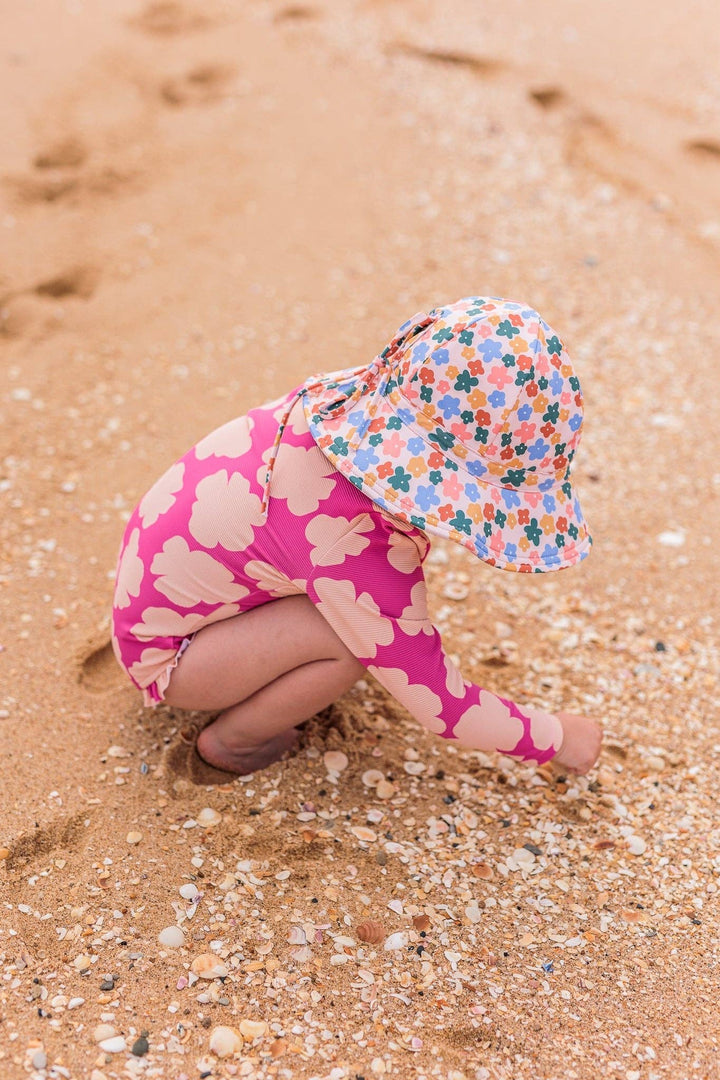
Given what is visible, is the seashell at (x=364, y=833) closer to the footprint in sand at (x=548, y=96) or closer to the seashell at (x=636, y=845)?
the seashell at (x=636, y=845)

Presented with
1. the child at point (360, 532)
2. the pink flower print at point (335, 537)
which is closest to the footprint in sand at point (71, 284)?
the child at point (360, 532)

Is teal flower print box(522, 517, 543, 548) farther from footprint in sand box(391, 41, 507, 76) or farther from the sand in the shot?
footprint in sand box(391, 41, 507, 76)

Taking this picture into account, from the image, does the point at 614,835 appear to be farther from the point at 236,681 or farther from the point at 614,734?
the point at 236,681

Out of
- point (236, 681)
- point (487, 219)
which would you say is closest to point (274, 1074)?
point (236, 681)

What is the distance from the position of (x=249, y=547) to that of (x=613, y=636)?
1.40 m

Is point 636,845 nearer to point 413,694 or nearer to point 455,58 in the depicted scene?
point 413,694

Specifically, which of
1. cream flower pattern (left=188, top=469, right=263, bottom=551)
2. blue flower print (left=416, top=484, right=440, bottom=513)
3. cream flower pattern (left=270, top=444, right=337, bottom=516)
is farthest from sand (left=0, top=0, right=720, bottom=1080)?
blue flower print (left=416, top=484, right=440, bottom=513)

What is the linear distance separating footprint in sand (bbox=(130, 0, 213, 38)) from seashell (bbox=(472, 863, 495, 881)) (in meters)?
4.95

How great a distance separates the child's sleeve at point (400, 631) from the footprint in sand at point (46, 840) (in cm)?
78

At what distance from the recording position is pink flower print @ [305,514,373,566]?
224 centimetres

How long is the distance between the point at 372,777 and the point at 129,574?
31.5 inches

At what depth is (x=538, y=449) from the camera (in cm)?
217

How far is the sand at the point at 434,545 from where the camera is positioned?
2.25 m

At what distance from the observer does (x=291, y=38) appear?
596 cm
